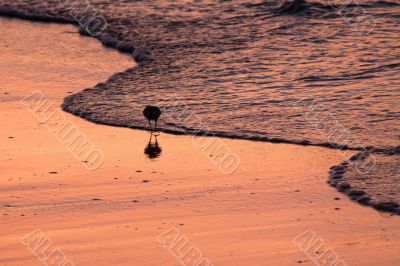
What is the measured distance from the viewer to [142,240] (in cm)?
681

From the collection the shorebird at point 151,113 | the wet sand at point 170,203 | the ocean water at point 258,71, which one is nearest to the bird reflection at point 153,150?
the wet sand at point 170,203

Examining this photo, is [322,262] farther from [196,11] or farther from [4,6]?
[4,6]

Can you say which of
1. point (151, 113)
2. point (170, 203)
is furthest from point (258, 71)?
point (170, 203)

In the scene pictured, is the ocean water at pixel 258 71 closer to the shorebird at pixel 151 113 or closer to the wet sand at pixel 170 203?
the shorebird at pixel 151 113

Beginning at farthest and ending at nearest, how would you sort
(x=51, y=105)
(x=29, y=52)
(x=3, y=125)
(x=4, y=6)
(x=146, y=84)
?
1. (x=4, y=6)
2. (x=29, y=52)
3. (x=146, y=84)
4. (x=51, y=105)
5. (x=3, y=125)

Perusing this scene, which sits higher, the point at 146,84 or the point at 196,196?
the point at 146,84

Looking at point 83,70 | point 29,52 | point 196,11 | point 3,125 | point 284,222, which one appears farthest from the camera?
point 196,11

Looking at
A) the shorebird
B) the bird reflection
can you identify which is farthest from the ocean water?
the bird reflection

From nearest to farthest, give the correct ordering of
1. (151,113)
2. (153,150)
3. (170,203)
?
(170,203) → (153,150) → (151,113)

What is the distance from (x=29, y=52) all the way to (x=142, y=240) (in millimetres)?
8325

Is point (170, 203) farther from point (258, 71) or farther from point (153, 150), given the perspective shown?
point (258, 71)

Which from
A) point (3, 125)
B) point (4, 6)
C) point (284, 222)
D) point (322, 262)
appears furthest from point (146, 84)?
point (4, 6)

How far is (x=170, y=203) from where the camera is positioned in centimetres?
766

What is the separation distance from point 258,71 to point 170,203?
5181 millimetres
